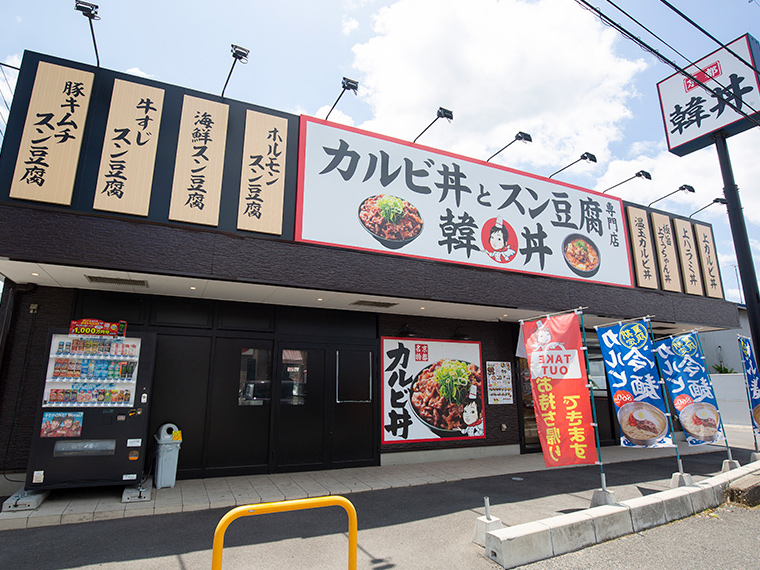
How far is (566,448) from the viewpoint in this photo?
5.73m

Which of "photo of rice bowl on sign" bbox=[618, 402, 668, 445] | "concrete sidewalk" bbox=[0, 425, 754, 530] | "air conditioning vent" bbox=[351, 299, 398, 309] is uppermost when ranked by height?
"air conditioning vent" bbox=[351, 299, 398, 309]

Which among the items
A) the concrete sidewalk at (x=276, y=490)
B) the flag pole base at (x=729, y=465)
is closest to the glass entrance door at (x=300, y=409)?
the concrete sidewalk at (x=276, y=490)

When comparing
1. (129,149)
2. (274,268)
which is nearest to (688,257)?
(274,268)

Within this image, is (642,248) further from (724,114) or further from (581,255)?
(724,114)

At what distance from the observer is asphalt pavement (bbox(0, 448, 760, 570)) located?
174 inches

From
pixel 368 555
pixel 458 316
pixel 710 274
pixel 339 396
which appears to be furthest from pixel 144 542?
pixel 710 274

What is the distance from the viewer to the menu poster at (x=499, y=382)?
1071cm

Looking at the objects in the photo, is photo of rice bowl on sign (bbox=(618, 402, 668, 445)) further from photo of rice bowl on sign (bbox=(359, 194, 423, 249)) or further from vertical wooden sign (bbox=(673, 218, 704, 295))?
vertical wooden sign (bbox=(673, 218, 704, 295))

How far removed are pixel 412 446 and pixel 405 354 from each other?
2.06 metres

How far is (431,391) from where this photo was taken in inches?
389

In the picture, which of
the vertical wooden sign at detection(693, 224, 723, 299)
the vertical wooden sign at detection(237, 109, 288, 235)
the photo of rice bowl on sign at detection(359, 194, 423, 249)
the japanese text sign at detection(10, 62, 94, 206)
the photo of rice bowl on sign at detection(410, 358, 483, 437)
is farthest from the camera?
the vertical wooden sign at detection(693, 224, 723, 299)

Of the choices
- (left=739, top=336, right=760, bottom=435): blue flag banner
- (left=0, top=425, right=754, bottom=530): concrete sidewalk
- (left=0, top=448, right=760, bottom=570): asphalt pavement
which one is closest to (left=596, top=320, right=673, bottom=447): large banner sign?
(left=0, top=448, right=760, bottom=570): asphalt pavement

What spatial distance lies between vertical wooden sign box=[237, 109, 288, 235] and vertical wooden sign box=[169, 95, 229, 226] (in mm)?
419

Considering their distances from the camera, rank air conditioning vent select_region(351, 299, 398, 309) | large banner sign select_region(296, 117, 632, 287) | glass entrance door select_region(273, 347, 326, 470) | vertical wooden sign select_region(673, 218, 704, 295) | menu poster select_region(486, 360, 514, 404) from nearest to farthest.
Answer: large banner sign select_region(296, 117, 632, 287), glass entrance door select_region(273, 347, 326, 470), air conditioning vent select_region(351, 299, 398, 309), menu poster select_region(486, 360, 514, 404), vertical wooden sign select_region(673, 218, 704, 295)
